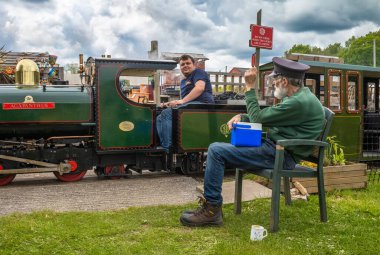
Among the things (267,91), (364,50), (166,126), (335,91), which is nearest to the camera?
(166,126)

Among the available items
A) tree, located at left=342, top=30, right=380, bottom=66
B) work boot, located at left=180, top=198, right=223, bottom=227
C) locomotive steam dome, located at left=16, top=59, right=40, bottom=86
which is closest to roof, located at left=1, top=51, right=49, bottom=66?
locomotive steam dome, located at left=16, top=59, right=40, bottom=86

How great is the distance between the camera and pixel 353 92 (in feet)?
33.0

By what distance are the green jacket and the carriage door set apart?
679cm

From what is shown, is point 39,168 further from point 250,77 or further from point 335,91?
point 335,91

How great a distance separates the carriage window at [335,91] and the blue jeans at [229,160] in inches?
220

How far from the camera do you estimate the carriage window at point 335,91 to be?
9672 millimetres

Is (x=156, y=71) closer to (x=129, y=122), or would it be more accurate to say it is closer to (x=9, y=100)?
(x=129, y=122)

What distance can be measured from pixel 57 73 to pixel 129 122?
9.48 metres

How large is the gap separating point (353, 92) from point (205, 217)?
6713mm

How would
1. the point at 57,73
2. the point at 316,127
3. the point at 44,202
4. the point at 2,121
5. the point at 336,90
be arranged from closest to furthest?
the point at 316,127
the point at 44,202
the point at 2,121
the point at 336,90
the point at 57,73

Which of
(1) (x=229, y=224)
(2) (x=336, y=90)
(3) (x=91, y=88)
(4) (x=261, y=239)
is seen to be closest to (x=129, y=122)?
(3) (x=91, y=88)

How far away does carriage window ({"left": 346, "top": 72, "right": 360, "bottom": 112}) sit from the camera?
992 cm

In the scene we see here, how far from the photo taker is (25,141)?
757 cm

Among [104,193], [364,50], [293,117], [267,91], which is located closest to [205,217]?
[293,117]
